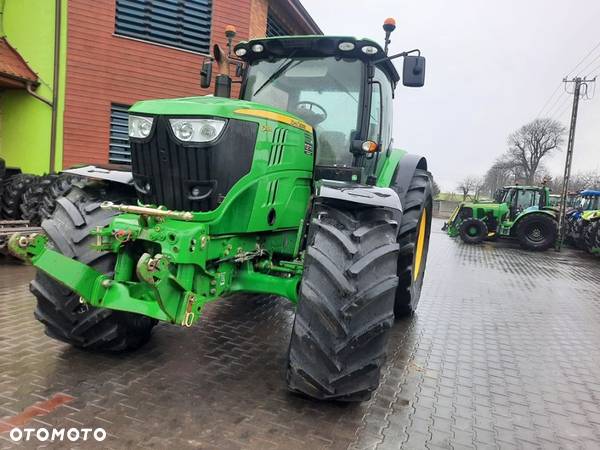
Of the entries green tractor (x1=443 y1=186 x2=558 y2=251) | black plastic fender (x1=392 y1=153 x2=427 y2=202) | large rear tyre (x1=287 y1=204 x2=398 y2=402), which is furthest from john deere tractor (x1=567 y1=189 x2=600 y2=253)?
large rear tyre (x1=287 y1=204 x2=398 y2=402)

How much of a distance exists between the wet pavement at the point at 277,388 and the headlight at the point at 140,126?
1.63 m

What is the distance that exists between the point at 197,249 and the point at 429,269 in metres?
7.45

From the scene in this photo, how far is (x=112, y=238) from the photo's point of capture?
2.90 m

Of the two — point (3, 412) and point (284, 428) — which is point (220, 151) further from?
point (3, 412)

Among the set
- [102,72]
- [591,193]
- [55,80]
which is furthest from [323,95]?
[591,193]

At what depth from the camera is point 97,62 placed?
30.7ft

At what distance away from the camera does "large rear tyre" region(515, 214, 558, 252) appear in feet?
50.9

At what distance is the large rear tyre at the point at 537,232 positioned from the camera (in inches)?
611

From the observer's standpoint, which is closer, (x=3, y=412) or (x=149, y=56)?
(x=3, y=412)

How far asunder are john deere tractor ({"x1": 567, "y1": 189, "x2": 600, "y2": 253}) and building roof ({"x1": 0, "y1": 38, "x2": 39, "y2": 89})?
15363mm

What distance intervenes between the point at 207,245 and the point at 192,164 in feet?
1.69

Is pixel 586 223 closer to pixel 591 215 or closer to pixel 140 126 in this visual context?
pixel 591 215

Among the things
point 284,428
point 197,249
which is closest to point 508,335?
point 284,428

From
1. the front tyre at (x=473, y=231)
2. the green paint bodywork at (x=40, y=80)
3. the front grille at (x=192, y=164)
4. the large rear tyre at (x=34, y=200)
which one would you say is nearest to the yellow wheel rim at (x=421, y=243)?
the front grille at (x=192, y=164)
